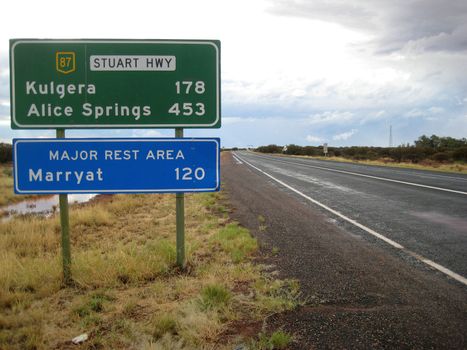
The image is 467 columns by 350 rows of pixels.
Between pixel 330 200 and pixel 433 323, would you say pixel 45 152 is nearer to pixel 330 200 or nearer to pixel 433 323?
pixel 433 323

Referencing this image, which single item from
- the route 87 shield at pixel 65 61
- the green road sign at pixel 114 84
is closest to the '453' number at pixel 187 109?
the green road sign at pixel 114 84

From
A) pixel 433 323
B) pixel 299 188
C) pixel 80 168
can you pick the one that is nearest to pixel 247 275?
pixel 433 323

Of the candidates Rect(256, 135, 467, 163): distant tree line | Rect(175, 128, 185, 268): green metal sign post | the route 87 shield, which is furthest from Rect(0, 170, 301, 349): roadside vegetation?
Rect(256, 135, 467, 163): distant tree line

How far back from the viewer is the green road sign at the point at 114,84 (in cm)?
489

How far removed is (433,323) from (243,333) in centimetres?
171

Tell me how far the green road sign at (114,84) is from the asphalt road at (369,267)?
2451 mm

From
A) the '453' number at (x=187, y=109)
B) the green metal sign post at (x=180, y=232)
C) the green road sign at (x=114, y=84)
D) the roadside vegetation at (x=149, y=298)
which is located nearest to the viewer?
the roadside vegetation at (x=149, y=298)

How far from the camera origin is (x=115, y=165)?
16.4 ft

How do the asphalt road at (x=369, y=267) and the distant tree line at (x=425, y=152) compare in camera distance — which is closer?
the asphalt road at (x=369, y=267)

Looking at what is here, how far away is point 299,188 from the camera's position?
1495 centimetres

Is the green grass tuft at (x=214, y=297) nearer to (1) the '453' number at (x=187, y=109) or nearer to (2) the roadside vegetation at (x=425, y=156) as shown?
(1) the '453' number at (x=187, y=109)

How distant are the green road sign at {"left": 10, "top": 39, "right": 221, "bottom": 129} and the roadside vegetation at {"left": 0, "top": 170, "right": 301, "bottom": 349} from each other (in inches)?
73.6

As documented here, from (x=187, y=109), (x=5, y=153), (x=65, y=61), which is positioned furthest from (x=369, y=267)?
(x=5, y=153)

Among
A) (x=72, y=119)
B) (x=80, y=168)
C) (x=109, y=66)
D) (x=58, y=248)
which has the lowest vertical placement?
(x=58, y=248)
